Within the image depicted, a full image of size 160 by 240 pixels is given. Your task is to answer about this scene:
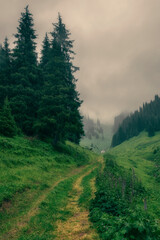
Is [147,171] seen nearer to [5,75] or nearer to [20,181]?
[20,181]

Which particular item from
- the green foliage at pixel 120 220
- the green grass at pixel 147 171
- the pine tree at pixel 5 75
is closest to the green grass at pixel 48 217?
the green foliage at pixel 120 220

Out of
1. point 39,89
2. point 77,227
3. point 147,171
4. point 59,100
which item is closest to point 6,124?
point 59,100

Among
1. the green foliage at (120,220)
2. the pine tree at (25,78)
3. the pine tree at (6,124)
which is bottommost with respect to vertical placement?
the green foliage at (120,220)

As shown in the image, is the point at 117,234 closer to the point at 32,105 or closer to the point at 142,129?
the point at 32,105

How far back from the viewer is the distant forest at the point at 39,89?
2972 cm

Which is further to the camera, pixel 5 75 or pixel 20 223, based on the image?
pixel 5 75

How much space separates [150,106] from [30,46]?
6663 inches

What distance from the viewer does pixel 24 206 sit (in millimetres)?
10617

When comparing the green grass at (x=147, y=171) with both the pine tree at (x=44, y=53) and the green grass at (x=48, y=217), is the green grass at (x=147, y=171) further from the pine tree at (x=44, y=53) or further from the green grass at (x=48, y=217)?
the pine tree at (x=44, y=53)

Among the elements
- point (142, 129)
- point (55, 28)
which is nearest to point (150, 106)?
point (142, 129)

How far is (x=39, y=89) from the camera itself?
116 ft

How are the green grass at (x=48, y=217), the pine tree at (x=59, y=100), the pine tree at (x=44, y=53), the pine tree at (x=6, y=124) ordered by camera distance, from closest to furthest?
the green grass at (x=48, y=217)
the pine tree at (x=6, y=124)
the pine tree at (x=59, y=100)
the pine tree at (x=44, y=53)

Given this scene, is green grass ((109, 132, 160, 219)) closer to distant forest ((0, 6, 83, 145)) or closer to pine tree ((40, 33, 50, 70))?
distant forest ((0, 6, 83, 145))

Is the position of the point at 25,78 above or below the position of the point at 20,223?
above
